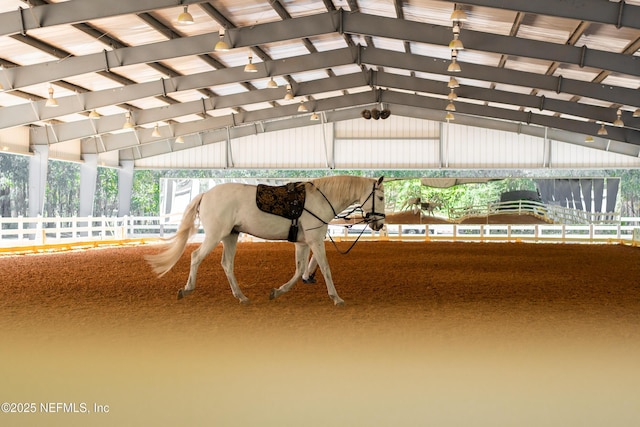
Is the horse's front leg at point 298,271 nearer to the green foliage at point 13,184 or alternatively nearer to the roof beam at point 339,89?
the roof beam at point 339,89

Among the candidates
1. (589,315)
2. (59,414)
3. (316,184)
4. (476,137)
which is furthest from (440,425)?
→ (476,137)

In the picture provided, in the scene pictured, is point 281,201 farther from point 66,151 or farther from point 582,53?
point 66,151

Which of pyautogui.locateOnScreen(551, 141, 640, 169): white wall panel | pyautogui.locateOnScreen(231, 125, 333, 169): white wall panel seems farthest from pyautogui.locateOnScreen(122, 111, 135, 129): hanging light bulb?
pyautogui.locateOnScreen(551, 141, 640, 169): white wall panel

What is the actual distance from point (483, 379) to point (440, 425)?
940 millimetres

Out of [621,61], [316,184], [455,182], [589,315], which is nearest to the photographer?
[589,315]

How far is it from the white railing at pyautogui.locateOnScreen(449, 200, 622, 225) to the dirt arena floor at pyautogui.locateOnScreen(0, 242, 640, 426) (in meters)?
14.5

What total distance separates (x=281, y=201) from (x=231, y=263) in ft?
3.02

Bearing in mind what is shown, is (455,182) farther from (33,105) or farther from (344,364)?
(344,364)

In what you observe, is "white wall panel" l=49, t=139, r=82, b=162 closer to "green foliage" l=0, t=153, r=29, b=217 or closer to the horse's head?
"green foliage" l=0, t=153, r=29, b=217

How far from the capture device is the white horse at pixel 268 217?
23.9 ft

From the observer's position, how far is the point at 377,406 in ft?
11.4

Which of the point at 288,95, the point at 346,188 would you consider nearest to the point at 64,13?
the point at 346,188

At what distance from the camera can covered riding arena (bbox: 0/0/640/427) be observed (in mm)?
3764

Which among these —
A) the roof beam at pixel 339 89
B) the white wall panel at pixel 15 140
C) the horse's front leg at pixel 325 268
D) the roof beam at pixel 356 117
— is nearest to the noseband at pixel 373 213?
the horse's front leg at pixel 325 268
